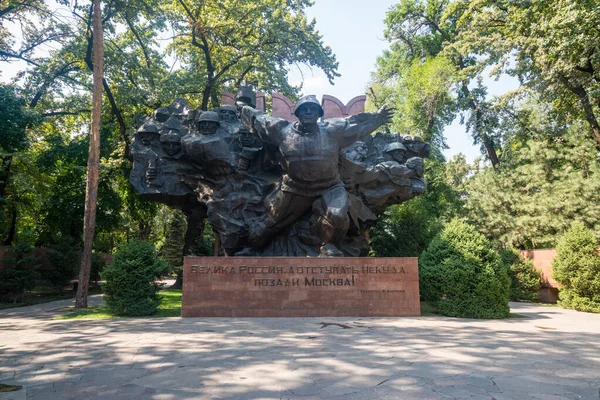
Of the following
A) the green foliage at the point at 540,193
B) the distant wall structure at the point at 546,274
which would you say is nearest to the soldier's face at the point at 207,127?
the distant wall structure at the point at 546,274

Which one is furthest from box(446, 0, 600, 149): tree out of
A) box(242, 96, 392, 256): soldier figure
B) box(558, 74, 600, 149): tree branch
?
box(242, 96, 392, 256): soldier figure

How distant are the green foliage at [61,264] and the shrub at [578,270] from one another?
18837 millimetres

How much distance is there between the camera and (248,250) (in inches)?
439

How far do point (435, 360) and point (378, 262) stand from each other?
484 cm

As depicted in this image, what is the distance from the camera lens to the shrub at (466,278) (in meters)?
9.23

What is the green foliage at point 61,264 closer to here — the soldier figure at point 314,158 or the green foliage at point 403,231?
the soldier figure at point 314,158

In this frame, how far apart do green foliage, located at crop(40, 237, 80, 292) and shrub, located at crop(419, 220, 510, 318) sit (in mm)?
14984

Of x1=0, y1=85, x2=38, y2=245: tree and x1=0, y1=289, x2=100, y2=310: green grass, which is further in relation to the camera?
x1=0, y1=85, x2=38, y2=245: tree

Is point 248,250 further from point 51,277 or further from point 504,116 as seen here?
point 504,116

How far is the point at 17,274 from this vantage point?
14.7 metres

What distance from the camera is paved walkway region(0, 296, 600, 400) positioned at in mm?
3789

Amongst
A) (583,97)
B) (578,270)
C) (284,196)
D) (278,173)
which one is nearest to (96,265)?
(278,173)

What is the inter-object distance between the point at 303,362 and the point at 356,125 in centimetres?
635

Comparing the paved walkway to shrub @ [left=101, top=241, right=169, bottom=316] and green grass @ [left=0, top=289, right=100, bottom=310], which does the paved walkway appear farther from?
green grass @ [left=0, top=289, right=100, bottom=310]
